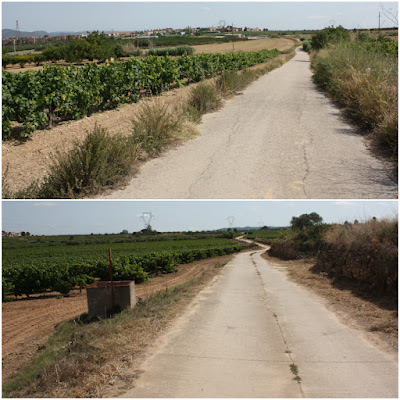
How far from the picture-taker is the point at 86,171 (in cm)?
878

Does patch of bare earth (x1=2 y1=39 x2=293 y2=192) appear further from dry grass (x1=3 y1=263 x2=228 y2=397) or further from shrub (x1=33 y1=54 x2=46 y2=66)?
shrub (x1=33 y1=54 x2=46 y2=66)

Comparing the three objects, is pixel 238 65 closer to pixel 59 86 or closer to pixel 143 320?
pixel 59 86

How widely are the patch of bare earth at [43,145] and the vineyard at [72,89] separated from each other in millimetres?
416

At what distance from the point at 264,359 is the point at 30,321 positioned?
26.2 ft

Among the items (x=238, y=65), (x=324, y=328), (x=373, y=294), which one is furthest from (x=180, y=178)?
(x=238, y=65)

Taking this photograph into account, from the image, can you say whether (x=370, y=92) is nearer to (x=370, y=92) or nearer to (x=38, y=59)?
(x=370, y=92)

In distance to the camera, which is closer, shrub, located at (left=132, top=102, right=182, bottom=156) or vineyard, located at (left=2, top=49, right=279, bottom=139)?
shrub, located at (left=132, top=102, right=182, bottom=156)

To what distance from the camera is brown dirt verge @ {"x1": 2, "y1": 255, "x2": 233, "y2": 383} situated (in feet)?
26.6

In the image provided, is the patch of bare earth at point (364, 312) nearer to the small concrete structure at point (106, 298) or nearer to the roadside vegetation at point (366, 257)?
the roadside vegetation at point (366, 257)

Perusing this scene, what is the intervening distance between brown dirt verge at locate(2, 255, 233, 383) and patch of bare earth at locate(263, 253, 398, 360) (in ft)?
13.7

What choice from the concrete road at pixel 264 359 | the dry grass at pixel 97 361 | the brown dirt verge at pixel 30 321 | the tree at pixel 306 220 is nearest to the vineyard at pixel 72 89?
the brown dirt verge at pixel 30 321

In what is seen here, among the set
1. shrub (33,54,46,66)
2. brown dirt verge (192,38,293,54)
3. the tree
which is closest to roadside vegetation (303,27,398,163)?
the tree

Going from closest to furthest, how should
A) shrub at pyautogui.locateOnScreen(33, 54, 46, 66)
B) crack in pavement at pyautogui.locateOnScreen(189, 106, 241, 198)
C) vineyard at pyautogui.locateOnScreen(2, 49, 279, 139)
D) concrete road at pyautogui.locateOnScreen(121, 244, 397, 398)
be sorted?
concrete road at pyautogui.locateOnScreen(121, 244, 397, 398), crack in pavement at pyautogui.locateOnScreen(189, 106, 241, 198), vineyard at pyautogui.locateOnScreen(2, 49, 279, 139), shrub at pyautogui.locateOnScreen(33, 54, 46, 66)

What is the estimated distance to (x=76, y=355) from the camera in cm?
545
